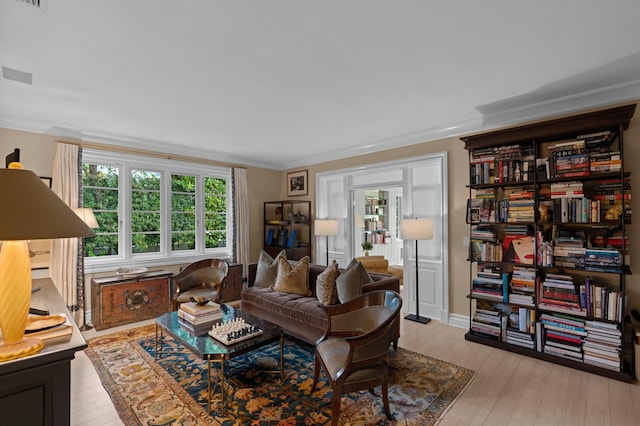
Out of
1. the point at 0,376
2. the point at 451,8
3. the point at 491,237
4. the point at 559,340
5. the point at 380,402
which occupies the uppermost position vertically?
the point at 451,8

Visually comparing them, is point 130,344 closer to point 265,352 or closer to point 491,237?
point 265,352

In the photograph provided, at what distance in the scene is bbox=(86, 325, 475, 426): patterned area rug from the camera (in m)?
2.15

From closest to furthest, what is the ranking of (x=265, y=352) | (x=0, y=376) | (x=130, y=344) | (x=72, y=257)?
(x=0, y=376) → (x=265, y=352) → (x=130, y=344) → (x=72, y=257)

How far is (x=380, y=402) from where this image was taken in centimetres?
233

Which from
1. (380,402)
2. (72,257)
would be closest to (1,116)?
(72,257)

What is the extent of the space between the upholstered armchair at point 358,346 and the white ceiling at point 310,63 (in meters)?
1.89

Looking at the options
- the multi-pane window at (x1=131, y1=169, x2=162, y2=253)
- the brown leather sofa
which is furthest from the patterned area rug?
the multi-pane window at (x1=131, y1=169, x2=162, y2=253)

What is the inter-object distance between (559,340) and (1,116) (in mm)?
6629

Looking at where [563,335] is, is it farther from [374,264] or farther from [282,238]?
[282,238]

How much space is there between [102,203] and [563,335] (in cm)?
595

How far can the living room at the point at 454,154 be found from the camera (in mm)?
2287

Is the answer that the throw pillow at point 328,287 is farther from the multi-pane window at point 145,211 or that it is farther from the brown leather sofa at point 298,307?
the multi-pane window at point 145,211

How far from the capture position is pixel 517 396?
2410 millimetres

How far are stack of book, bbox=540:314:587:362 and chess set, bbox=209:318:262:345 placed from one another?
2843mm
